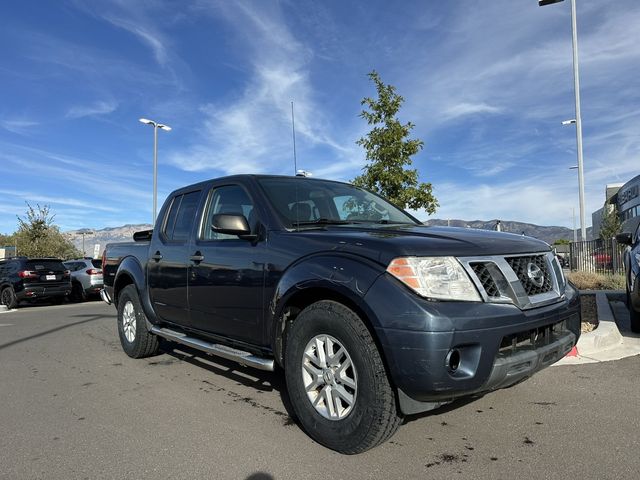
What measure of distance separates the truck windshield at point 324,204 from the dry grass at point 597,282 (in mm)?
8682

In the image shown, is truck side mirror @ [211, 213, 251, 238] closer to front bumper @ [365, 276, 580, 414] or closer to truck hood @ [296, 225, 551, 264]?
truck hood @ [296, 225, 551, 264]

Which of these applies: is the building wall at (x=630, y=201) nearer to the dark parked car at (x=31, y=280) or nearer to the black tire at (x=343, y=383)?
the dark parked car at (x=31, y=280)

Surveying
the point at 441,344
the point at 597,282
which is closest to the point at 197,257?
the point at 441,344

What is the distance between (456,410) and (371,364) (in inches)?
53.9

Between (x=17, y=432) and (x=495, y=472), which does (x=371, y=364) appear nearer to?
(x=495, y=472)

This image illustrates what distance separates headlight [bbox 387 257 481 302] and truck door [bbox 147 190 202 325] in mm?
2516

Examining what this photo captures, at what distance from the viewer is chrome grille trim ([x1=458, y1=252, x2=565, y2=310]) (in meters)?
2.86

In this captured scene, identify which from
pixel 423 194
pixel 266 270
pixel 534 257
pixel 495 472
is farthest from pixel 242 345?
pixel 423 194

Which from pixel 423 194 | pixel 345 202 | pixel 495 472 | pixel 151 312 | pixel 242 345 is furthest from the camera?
pixel 423 194

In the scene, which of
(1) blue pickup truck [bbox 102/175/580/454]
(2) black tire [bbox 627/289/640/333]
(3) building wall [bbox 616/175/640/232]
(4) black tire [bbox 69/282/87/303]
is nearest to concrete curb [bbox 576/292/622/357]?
(2) black tire [bbox 627/289/640/333]

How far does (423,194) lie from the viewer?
12.8 metres

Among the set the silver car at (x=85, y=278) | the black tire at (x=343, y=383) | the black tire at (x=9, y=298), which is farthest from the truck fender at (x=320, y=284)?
the silver car at (x=85, y=278)

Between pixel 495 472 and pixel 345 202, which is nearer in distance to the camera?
pixel 495 472

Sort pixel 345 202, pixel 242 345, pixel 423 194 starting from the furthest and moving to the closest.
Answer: pixel 423 194 → pixel 345 202 → pixel 242 345
